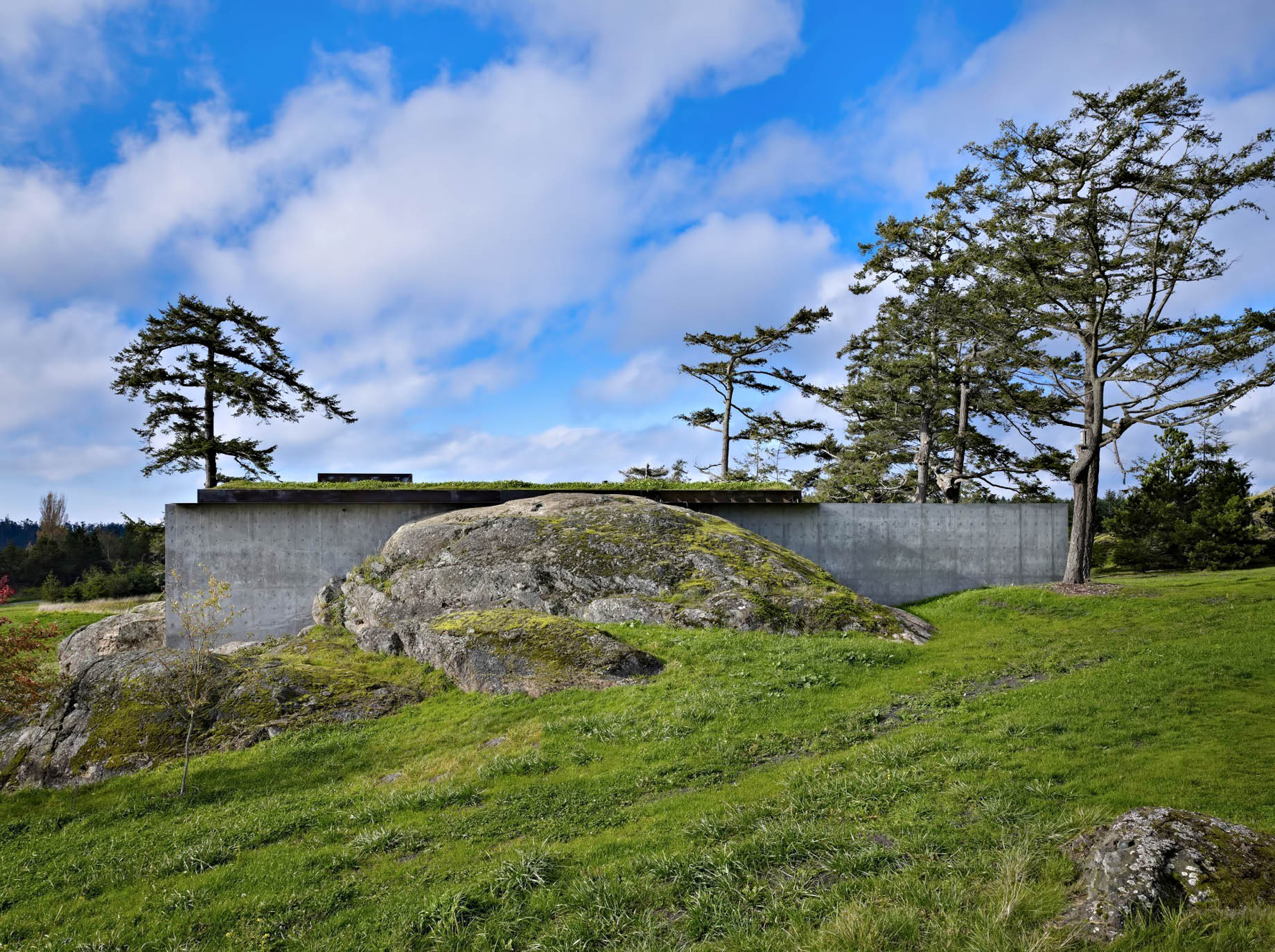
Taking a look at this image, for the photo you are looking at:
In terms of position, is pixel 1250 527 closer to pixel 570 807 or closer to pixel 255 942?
pixel 570 807

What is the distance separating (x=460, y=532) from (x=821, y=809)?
45.8ft

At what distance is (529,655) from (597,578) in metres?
4.53

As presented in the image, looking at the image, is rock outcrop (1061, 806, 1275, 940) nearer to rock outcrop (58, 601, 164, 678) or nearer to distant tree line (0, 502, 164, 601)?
rock outcrop (58, 601, 164, 678)

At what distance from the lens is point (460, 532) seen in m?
18.9

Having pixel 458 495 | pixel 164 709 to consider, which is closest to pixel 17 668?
pixel 164 709

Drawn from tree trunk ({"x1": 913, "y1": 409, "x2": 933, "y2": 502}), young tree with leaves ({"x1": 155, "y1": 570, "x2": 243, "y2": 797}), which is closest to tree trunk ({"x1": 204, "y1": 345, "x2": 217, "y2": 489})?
young tree with leaves ({"x1": 155, "y1": 570, "x2": 243, "y2": 797})

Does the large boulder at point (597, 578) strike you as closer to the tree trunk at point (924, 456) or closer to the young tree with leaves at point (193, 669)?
the young tree with leaves at point (193, 669)

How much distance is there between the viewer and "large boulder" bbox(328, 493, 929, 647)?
611 inches

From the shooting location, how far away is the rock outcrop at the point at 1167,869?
443 centimetres

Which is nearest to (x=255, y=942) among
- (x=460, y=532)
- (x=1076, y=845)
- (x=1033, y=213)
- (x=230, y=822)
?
(x=230, y=822)

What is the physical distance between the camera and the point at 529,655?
1269 centimetres

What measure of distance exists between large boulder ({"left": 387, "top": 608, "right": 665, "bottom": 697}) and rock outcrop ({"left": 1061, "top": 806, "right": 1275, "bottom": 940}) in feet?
26.2

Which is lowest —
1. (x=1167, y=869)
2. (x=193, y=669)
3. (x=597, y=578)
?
(x=193, y=669)

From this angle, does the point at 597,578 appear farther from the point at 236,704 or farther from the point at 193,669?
the point at 193,669
